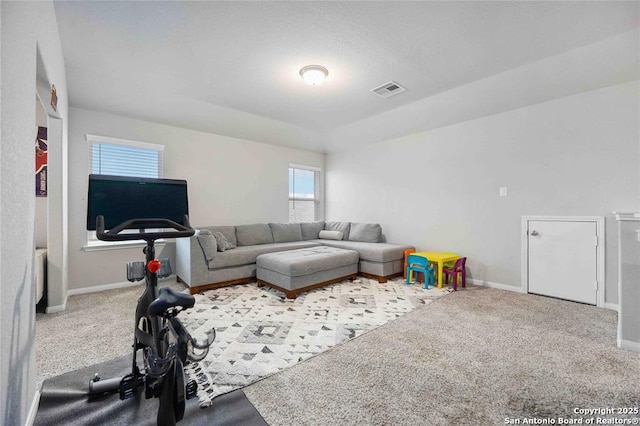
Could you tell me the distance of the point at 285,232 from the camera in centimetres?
514

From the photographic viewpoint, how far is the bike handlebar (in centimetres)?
131

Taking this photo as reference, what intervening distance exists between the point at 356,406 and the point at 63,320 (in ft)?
9.52

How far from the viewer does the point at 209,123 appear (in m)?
4.33

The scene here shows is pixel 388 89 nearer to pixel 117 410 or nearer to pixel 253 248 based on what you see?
pixel 253 248

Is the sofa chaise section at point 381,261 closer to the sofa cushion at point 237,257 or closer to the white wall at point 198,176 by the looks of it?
the sofa cushion at point 237,257

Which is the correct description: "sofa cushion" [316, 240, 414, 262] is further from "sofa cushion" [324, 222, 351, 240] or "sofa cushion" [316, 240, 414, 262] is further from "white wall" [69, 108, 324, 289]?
"white wall" [69, 108, 324, 289]

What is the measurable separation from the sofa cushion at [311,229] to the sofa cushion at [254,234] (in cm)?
77

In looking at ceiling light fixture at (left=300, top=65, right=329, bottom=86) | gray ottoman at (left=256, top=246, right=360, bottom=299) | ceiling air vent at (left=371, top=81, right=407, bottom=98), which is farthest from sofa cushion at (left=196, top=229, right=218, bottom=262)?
ceiling air vent at (left=371, top=81, right=407, bottom=98)

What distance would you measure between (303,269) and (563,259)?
313cm

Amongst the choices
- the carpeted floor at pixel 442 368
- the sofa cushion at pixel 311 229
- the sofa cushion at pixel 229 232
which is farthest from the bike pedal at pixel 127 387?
the sofa cushion at pixel 311 229

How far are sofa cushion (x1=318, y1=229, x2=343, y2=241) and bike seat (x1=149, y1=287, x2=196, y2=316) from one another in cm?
421

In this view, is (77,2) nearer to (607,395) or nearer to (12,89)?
(12,89)

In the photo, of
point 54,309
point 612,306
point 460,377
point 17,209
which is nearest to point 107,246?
point 54,309

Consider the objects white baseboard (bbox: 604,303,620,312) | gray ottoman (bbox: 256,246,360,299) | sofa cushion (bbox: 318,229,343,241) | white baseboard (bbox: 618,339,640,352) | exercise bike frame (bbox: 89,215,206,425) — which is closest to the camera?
exercise bike frame (bbox: 89,215,206,425)
